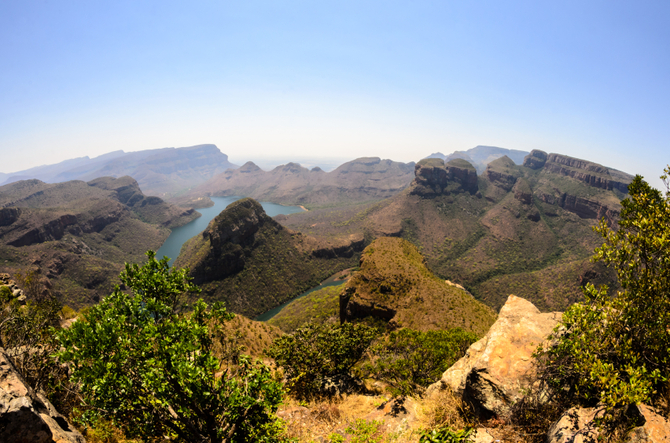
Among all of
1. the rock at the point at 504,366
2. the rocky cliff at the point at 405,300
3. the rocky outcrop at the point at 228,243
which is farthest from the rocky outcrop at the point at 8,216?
the rock at the point at 504,366

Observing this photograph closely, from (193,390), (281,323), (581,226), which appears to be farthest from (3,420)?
(581,226)

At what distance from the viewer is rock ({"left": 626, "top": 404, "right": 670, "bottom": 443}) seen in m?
7.91

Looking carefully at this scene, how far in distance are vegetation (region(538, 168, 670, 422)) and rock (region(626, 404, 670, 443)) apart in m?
0.45

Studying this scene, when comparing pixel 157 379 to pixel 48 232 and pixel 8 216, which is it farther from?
pixel 8 216

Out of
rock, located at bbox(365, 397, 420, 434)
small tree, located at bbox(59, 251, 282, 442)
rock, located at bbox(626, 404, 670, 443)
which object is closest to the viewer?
rock, located at bbox(626, 404, 670, 443)

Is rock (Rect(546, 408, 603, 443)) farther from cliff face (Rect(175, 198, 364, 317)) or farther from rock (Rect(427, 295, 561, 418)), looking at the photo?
cliff face (Rect(175, 198, 364, 317))

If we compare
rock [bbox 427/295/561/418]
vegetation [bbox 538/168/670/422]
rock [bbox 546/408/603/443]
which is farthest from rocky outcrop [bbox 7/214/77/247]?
vegetation [bbox 538/168/670/422]

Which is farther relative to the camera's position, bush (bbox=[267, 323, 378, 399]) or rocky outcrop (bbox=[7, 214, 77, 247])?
rocky outcrop (bbox=[7, 214, 77, 247])

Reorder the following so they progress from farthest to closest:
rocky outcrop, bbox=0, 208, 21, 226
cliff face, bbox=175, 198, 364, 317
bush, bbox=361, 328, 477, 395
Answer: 1. rocky outcrop, bbox=0, 208, 21, 226
2. cliff face, bbox=175, 198, 364, 317
3. bush, bbox=361, 328, 477, 395

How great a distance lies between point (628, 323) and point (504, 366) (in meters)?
6.32

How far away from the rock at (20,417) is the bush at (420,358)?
21745 mm

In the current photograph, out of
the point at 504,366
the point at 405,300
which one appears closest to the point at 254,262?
the point at 405,300

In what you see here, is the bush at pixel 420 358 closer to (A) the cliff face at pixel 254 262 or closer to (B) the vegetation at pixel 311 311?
(B) the vegetation at pixel 311 311

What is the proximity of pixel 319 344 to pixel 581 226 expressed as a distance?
24856 cm
